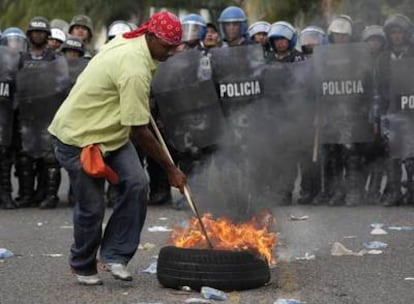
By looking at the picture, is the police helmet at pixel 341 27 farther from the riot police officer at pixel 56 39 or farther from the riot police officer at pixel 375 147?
the riot police officer at pixel 56 39

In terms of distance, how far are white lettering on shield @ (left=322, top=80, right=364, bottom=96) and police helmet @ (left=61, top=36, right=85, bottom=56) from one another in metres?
2.77

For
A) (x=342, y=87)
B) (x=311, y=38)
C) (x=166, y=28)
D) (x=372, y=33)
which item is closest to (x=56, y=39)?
(x=311, y=38)

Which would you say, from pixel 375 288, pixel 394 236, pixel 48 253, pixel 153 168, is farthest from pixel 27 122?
pixel 375 288

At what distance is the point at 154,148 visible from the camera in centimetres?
693

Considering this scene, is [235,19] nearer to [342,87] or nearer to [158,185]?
[342,87]

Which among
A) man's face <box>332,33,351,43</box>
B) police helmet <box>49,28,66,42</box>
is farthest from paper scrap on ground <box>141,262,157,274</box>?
police helmet <box>49,28,66,42</box>

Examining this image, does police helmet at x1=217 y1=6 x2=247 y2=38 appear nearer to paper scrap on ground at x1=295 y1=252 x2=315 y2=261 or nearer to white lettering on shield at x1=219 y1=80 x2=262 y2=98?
white lettering on shield at x1=219 y1=80 x2=262 y2=98

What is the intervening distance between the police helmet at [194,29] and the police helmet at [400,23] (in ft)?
6.76

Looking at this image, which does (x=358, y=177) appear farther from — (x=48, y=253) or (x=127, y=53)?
(x=127, y=53)

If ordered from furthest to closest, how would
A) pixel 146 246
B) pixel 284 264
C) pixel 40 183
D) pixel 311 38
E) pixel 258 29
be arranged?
pixel 258 29 → pixel 311 38 → pixel 40 183 → pixel 146 246 → pixel 284 264

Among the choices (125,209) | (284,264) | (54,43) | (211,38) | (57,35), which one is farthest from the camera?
(57,35)

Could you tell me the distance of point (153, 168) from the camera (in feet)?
39.7

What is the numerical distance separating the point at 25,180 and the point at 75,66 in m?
1.42

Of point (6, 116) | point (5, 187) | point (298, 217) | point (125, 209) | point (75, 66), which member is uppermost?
point (75, 66)
